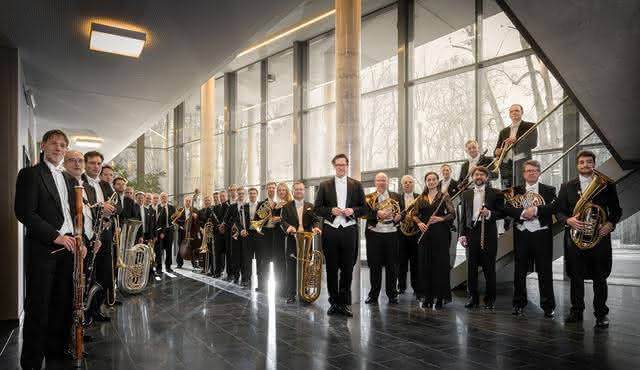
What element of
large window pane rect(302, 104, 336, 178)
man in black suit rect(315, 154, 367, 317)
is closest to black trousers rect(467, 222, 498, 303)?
man in black suit rect(315, 154, 367, 317)

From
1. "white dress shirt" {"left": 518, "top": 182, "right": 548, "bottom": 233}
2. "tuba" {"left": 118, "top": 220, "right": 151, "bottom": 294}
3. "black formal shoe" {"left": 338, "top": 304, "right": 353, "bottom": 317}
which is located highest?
"white dress shirt" {"left": 518, "top": 182, "right": 548, "bottom": 233}

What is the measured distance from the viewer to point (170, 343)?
4230mm

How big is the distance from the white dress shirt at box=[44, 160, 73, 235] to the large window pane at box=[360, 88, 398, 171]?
9.36 metres

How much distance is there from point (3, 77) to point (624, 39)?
5.96 metres

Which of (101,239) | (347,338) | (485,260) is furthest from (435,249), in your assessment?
(101,239)

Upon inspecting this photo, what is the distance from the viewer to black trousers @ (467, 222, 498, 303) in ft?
19.0

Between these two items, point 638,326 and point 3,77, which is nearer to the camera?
point 638,326

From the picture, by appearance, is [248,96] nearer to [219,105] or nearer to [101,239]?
[219,105]

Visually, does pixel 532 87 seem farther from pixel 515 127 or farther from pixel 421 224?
pixel 421 224

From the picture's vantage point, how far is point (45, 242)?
3.38 m

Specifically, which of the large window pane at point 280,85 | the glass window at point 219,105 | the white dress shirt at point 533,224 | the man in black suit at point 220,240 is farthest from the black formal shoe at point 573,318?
the glass window at point 219,105

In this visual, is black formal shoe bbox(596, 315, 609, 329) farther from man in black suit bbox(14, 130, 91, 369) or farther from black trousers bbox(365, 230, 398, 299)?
man in black suit bbox(14, 130, 91, 369)

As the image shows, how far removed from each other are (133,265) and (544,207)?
17.4ft

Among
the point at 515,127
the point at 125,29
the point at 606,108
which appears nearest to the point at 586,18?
the point at 606,108
